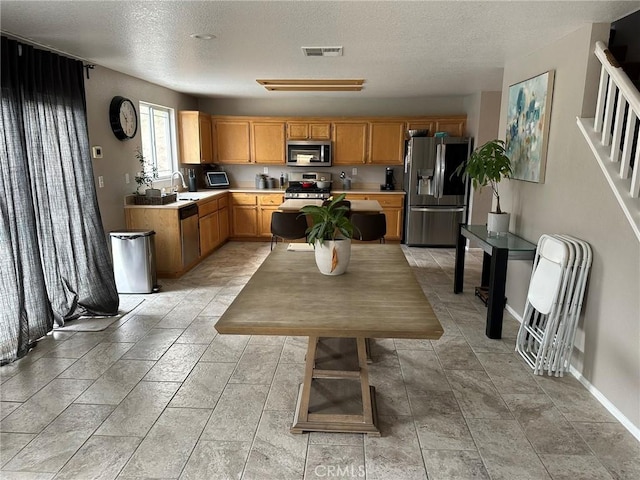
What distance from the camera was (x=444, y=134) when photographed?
659 centimetres

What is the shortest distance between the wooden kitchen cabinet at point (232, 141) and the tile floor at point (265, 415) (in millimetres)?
4246

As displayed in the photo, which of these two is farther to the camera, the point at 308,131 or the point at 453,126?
the point at 308,131

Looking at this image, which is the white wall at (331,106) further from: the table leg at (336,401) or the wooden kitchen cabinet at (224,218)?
the table leg at (336,401)

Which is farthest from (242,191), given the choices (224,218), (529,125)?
(529,125)

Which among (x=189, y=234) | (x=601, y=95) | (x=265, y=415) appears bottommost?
(x=265, y=415)

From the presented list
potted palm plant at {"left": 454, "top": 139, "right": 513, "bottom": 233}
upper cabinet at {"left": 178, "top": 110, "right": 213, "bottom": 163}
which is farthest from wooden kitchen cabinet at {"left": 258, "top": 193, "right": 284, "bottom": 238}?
potted palm plant at {"left": 454, "top": 139, "right": 513, "bottom": 233}

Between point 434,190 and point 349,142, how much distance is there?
1619mm

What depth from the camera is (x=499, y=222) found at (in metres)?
4.00

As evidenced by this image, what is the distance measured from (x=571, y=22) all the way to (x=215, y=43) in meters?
2.59

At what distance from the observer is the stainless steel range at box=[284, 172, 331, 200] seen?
6.99 m

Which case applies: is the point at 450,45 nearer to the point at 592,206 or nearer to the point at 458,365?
the point at 592,206

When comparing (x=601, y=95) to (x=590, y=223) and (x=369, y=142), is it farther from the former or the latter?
(x=369, y=142)

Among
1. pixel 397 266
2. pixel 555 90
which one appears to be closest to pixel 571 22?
pixel 555 90

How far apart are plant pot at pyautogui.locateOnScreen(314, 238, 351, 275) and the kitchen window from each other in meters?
3.90
